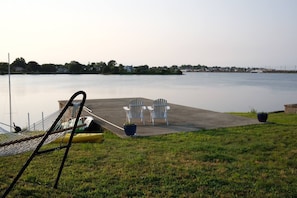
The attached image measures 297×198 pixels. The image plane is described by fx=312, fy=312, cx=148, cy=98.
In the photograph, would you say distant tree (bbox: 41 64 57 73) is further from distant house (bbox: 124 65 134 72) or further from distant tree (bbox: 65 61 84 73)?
distant house (bbox: 124 65 134 72)

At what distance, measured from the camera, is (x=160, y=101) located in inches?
346

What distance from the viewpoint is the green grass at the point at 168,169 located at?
3602mm

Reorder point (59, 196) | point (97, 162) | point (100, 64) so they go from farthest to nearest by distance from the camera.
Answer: point (100, 64), point (97, 162), point (59, 196)

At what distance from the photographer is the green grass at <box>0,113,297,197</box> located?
3602 millimetres

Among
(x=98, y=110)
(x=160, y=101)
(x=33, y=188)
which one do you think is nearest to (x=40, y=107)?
(x=98, y=110)

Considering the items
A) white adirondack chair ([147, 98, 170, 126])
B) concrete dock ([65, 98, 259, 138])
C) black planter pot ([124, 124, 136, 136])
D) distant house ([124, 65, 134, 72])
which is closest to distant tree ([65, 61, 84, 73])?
distant house ([124, 65, 134, 72])

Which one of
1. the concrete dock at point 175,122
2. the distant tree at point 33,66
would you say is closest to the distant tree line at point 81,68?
the distant tree at point 33,66

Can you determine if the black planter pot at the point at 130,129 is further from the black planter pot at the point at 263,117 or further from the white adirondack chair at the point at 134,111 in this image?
the black planter pot at the point at 263,117

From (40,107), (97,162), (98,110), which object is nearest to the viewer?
(97,162)

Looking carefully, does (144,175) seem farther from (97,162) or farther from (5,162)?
(5,162)

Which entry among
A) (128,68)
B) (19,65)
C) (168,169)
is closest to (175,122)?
(168,169)

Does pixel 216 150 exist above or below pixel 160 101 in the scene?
below

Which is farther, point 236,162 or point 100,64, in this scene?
point 100,64

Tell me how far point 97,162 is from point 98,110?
6.97 meters
